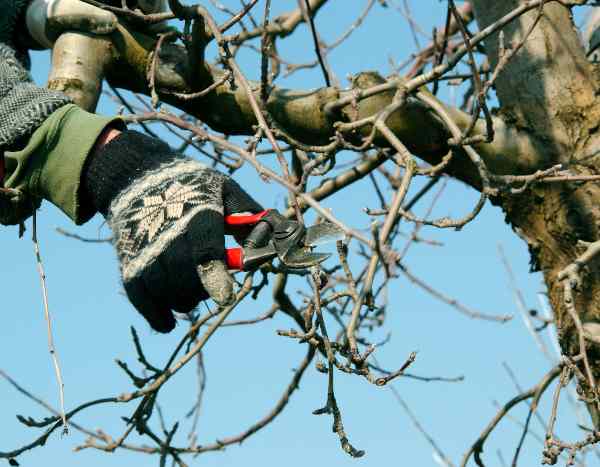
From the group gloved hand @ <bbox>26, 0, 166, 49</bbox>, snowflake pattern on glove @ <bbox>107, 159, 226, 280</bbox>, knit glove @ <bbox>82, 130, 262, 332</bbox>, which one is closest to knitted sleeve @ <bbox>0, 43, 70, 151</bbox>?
knit glove @ <bbox>82, 130, 262, 332</bbox>

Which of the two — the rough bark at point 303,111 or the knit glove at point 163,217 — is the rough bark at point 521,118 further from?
the knit glove at point 163,217

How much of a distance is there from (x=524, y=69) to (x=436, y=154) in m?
0.43

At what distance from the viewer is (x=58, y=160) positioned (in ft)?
6.55

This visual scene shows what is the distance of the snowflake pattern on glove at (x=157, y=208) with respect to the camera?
72.8 inches

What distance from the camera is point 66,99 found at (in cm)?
214

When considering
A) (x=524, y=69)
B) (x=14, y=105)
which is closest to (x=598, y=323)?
(x=524, y=69)

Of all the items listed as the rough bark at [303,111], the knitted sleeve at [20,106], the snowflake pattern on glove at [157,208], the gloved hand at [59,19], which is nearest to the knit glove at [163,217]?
the snowflake pattern on glove at [157,208]

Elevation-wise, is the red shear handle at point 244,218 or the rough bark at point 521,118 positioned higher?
the rough bark at point 521,118

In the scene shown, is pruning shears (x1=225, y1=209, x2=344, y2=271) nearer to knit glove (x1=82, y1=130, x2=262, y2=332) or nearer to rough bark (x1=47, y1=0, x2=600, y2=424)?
knit glove (x1=82, y1=130, x2=262, y2=332)

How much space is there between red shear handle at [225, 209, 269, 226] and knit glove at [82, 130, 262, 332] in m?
0.01

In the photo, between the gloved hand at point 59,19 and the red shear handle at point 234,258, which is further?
the gloved hand at point 59,19

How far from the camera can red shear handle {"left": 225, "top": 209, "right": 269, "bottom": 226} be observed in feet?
6.33

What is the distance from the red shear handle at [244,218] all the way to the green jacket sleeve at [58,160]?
0.32 meters

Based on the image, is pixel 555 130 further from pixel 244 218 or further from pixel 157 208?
pixel 157 208
